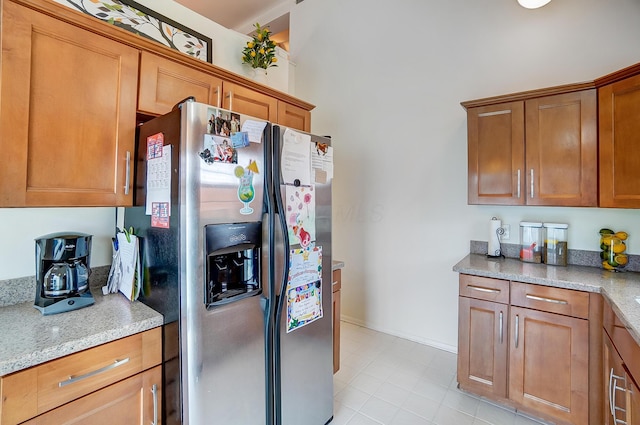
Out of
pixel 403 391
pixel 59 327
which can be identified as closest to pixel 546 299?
pixel 403 391

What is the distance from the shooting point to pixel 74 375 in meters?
1.09

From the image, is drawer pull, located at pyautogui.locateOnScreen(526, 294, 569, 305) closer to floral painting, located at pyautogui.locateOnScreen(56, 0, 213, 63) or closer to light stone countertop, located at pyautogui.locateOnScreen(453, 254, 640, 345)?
light stone countertop, located at pyautogui.locateOnScreen(453, 254, 640, 345)

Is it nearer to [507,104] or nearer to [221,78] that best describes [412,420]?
[507,104]

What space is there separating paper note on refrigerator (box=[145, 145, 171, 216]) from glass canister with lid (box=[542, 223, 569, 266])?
2.57m

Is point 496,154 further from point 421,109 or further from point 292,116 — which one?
point 292,116

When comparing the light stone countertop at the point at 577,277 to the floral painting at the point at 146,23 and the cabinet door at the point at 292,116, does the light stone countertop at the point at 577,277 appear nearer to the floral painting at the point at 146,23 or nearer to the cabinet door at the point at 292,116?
the cabinet door at the point at 292,116

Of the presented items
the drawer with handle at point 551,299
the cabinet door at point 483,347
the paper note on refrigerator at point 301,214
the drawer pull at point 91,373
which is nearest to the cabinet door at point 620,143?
the drawer with handle at point 551,299

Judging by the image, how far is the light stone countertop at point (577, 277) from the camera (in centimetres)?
141

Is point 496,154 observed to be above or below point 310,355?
above

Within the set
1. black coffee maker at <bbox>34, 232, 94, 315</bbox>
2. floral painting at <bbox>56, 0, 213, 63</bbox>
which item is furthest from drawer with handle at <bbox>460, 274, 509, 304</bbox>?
floral painting at <bbox>56, 0, 213, 63</bbox>

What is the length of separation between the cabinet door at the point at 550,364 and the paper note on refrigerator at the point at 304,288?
1319 millimetres

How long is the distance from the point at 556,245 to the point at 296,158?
2.06m

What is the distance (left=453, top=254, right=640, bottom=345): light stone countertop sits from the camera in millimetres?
1413

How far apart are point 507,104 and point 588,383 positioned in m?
1.86
